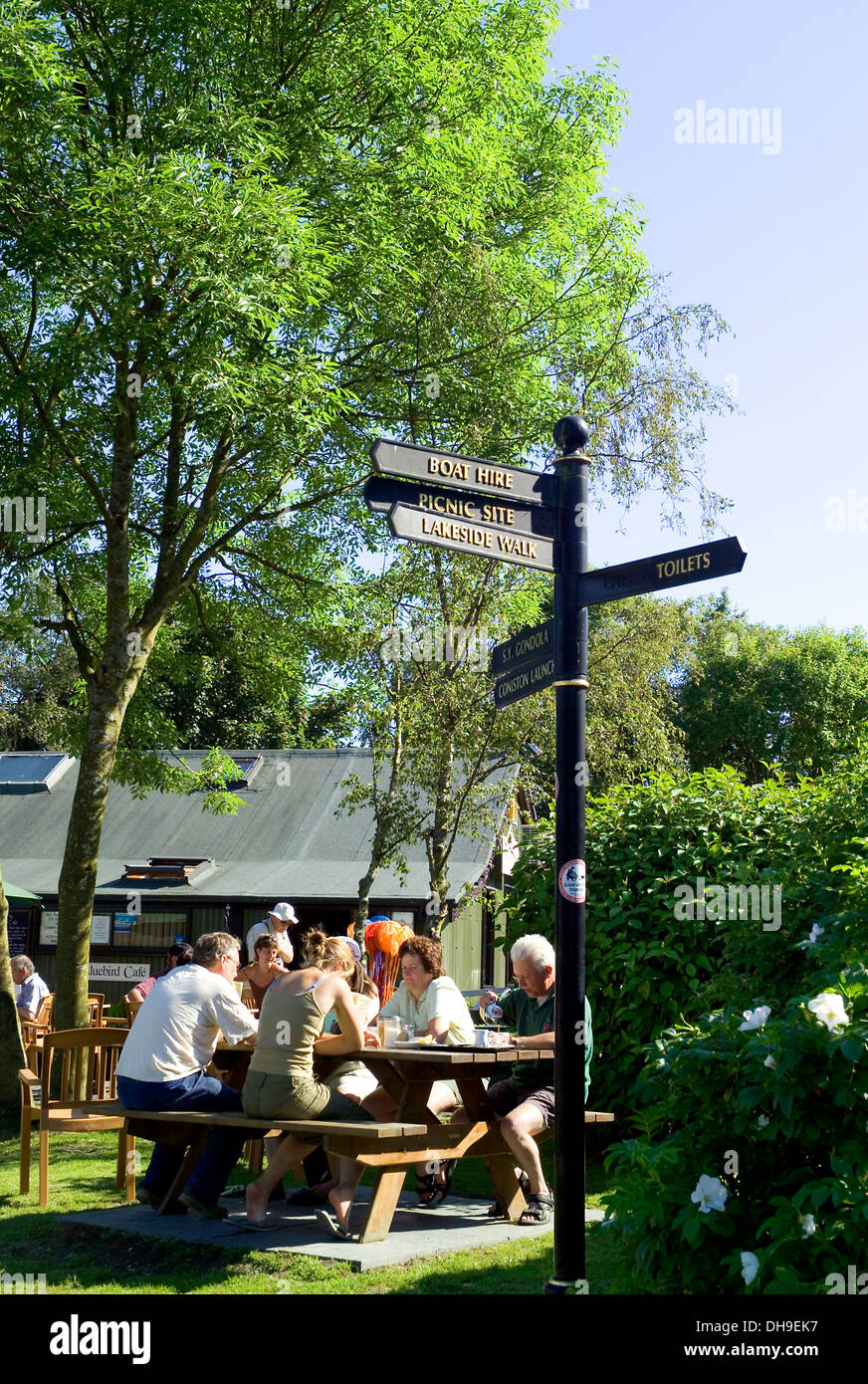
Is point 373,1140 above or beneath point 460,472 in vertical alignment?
beneath

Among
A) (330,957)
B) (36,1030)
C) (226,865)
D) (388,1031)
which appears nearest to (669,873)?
(388,1031)

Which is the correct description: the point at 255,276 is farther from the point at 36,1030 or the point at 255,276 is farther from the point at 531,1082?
the point at 36,1030

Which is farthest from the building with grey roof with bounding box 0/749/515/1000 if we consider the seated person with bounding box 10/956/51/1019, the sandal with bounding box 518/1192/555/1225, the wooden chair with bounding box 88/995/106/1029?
the sandal with bounding box 518/1192/555/1225

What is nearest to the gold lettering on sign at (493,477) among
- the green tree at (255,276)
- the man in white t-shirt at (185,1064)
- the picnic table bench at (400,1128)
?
A: the picnic table bench at (400,1128)

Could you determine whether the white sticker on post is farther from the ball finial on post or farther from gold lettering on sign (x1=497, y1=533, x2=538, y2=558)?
the ball finial on post

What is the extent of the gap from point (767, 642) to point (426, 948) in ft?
119

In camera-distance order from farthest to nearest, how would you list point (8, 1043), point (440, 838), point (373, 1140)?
1. point (440, 838)
2. point (8, 1043)
3. point (373, 1140)

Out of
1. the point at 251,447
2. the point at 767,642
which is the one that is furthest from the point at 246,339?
the point at 767,642

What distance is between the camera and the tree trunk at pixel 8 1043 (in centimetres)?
1105

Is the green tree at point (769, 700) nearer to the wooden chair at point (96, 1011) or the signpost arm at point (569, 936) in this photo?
the wooden chair at point (96, 1011)

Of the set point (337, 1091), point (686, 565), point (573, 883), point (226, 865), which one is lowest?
point (337, 1091)

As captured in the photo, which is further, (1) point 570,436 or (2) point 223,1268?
(2) point 223,1268

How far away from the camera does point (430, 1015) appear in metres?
8.06

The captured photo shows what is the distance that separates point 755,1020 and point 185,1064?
4.14m
